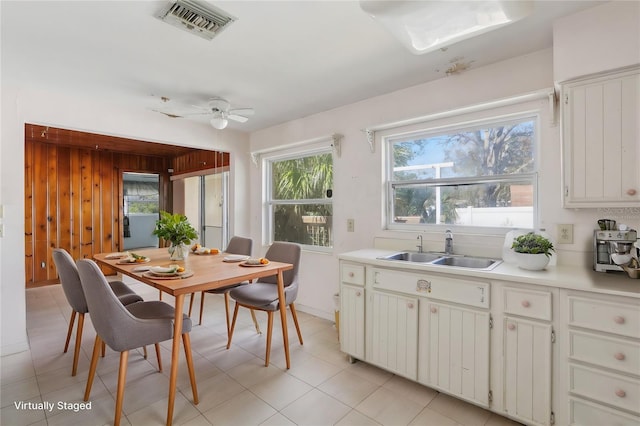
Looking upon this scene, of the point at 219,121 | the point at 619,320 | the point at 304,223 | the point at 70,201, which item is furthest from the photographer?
the point at 70,201

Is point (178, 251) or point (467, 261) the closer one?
point (467, 261)

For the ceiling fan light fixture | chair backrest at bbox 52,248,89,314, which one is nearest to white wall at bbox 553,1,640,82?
the ceiling fan light fixture

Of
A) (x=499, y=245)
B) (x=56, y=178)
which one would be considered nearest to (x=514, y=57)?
(x=499, y=245)

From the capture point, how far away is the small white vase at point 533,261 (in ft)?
5.90

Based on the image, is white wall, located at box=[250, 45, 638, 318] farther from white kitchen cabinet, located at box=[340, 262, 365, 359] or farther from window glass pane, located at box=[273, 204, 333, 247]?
white kitchen cabinet, located at box=[340, 262, 365, 359]

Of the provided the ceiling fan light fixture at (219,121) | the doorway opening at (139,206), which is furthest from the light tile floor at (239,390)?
the doorway opening at (139,206)

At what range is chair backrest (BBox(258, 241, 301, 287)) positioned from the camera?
2.87 meters

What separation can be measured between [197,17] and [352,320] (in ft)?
7.42

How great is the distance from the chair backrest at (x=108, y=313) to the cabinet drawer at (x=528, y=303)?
210cm

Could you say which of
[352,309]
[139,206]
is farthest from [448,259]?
[139,206]

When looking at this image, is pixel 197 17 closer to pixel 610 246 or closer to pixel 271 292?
pixel 271 292

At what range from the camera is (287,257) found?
2.98 metres

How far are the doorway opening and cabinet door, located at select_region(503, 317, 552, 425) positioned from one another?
18.8 ft

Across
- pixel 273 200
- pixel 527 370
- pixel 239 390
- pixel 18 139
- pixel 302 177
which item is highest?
pixel 18 139
